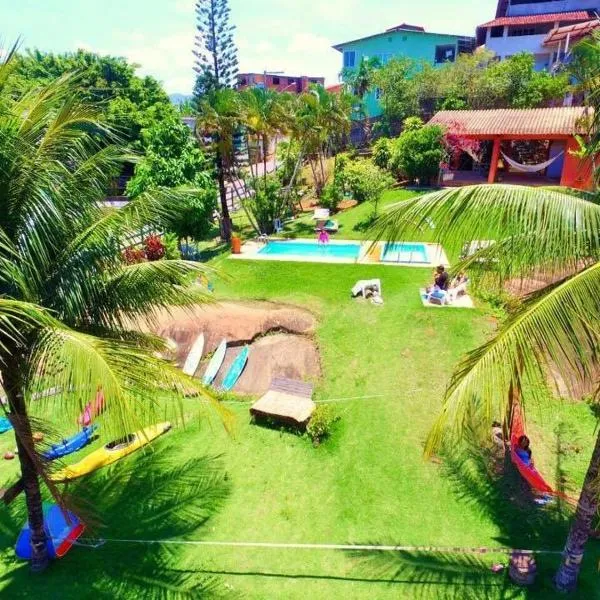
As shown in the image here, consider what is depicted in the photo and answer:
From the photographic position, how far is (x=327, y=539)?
26.2 feet

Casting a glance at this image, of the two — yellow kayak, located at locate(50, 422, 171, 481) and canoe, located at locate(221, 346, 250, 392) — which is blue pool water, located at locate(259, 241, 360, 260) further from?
yellow kayak, located at locate(50, 422, 171, 481)

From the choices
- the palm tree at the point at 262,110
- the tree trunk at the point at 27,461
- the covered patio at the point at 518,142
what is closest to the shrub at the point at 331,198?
the palm tree at the point at 262,110

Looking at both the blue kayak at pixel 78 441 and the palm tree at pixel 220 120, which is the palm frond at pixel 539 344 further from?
the palm tree at pixel 220 120

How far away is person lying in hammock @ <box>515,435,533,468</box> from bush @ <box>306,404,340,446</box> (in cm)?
379

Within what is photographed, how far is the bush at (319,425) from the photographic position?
10.3 meters

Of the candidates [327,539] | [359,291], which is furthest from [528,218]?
[359,291]

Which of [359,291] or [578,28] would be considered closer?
[359,291]

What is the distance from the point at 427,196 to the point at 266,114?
60.7 feet

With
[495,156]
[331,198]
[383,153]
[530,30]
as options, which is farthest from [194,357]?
[530,30]

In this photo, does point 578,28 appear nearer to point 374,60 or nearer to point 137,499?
point 374,60

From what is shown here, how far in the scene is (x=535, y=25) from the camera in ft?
137

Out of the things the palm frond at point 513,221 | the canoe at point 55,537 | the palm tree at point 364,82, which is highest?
the palm tree at point 364,82

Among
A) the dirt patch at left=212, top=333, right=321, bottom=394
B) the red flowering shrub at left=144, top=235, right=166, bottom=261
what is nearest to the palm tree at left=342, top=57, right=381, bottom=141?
the red flowering shrub at left=144, top=235, right=166, bottom=261

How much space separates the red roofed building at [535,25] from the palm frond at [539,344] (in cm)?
4466
